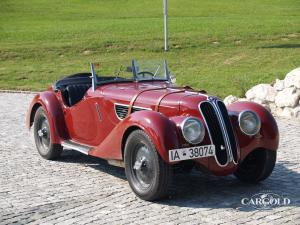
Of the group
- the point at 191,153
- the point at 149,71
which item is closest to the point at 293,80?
the point at 149,71

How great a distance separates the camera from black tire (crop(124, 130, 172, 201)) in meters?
6.23

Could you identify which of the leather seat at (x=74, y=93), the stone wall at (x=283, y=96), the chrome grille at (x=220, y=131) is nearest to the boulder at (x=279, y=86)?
the stone wall at (x=283, y=96)

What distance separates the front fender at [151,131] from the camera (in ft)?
20.2

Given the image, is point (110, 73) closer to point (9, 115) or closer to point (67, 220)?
point (67, 220)

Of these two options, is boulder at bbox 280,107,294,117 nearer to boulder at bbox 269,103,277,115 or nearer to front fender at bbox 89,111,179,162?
boulder at bbox 269,103,277,115

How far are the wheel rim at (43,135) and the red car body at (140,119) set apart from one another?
316mm

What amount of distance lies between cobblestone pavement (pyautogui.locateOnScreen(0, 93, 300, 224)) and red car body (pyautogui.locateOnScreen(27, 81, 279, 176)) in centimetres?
38

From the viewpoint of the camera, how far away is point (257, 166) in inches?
278

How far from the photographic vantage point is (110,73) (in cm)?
758

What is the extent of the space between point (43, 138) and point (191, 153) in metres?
3.47

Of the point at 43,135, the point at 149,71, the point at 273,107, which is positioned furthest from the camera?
the point at 273,107

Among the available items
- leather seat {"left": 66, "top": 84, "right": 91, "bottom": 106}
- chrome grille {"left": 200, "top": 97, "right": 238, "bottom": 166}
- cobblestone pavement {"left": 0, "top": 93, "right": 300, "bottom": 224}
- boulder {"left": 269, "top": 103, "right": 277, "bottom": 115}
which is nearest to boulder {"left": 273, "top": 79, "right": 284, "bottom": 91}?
boulder {"left": 269, "top": 103, "right": 277, "bottom": 115}

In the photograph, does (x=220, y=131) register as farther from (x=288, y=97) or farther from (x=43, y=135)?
(x=288, y=97)

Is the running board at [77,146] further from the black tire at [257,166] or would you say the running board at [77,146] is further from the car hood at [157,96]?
the black tire at [257,166]
